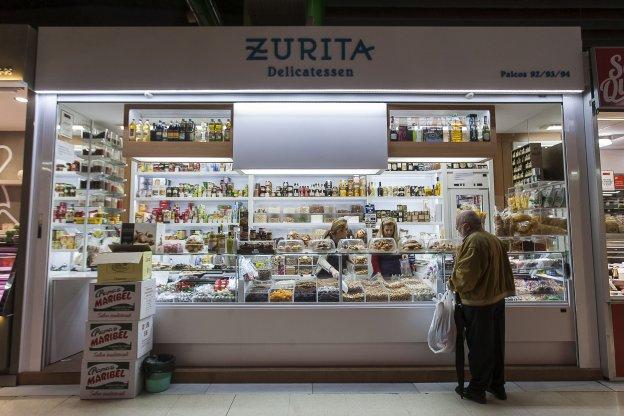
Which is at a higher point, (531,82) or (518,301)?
(531,82)

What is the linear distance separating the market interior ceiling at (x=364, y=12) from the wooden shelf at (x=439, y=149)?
368 centimetres

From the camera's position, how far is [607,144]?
4.32m

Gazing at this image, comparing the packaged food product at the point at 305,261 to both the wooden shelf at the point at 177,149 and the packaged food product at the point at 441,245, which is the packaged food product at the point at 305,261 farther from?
the wooden shelf at the point at 177,149

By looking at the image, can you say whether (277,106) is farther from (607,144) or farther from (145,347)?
(607,144)

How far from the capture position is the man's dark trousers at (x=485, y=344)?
3369 mm

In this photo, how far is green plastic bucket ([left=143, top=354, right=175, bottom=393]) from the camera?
357 cm

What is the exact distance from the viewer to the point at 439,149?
445cm

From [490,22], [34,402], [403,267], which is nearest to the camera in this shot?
[34,402]

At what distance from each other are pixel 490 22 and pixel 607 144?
429 centimetres

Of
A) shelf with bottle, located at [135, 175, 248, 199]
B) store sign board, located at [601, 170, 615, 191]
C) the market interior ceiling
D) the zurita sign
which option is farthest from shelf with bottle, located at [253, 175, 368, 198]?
store sign board, located at [601, 170, 615, 191]

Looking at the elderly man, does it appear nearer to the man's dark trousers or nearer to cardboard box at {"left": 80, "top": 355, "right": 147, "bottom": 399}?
the man's dark trousers

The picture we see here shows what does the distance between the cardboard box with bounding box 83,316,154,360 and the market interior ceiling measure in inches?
200

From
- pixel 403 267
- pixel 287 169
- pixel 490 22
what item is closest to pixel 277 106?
pixel 287 169

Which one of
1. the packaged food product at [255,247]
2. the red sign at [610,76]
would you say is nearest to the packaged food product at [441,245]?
the packaged food product at [255,247]
